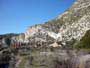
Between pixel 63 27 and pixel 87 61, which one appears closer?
pixel 87 61

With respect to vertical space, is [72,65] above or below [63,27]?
below

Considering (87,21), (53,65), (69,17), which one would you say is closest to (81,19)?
(87,21)

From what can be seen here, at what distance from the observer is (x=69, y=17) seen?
182 metres

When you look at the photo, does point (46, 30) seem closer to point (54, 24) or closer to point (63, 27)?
point (54, 24)

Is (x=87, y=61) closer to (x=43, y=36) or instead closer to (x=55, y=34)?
(x=55, y=34)

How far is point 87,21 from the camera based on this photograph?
150 m

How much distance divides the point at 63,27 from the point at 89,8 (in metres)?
17.6

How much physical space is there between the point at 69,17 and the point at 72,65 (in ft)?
507

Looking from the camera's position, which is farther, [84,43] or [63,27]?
[63,27]

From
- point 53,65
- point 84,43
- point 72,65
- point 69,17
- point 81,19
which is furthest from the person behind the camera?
point 69,17

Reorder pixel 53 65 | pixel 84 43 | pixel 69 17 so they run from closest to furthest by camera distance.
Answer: pixel 53 65 → pixel 84 43 → pixel 69 17

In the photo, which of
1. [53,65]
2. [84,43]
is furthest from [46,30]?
[53,65]

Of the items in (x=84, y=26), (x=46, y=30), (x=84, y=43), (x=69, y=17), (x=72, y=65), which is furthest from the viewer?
(x=46, y=30)

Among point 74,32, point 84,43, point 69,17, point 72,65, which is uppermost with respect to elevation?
point 69,17
